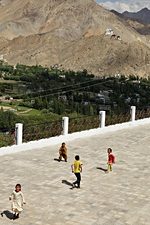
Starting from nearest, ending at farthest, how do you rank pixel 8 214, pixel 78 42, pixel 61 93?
pixel 8 214 < pixel 61 93 < pixel 78 42

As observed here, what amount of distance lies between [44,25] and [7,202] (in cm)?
18755

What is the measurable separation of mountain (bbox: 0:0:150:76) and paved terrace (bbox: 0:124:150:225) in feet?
395

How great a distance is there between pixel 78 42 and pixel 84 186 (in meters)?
149

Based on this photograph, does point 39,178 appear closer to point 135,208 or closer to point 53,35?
point 135,208

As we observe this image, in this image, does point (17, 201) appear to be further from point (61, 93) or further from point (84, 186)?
point (61, 93)

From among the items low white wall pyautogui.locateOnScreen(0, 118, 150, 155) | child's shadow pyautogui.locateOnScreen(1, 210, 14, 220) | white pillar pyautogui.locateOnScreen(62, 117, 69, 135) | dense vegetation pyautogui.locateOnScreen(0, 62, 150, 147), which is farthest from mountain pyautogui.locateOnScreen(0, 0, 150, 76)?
child's shadow pyautogui.locateOnScreen(1, 210, 14, 220)

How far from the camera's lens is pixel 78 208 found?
1033 centimetres

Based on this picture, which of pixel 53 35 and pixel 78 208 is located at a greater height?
pixel 53 35

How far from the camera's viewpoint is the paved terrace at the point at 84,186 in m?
9.87

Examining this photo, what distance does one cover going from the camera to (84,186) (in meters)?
12.0

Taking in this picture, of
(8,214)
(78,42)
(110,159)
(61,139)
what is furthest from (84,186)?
(78,42)

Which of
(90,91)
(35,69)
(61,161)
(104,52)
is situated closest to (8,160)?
(61,161)

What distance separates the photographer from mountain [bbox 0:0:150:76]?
142625mm

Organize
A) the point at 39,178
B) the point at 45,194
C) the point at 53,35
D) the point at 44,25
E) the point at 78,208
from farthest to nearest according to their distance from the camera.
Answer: the point at 44,25 < the point at 53,35 < the point at 39,178 < the point at 45,194 < the point at 78,208
